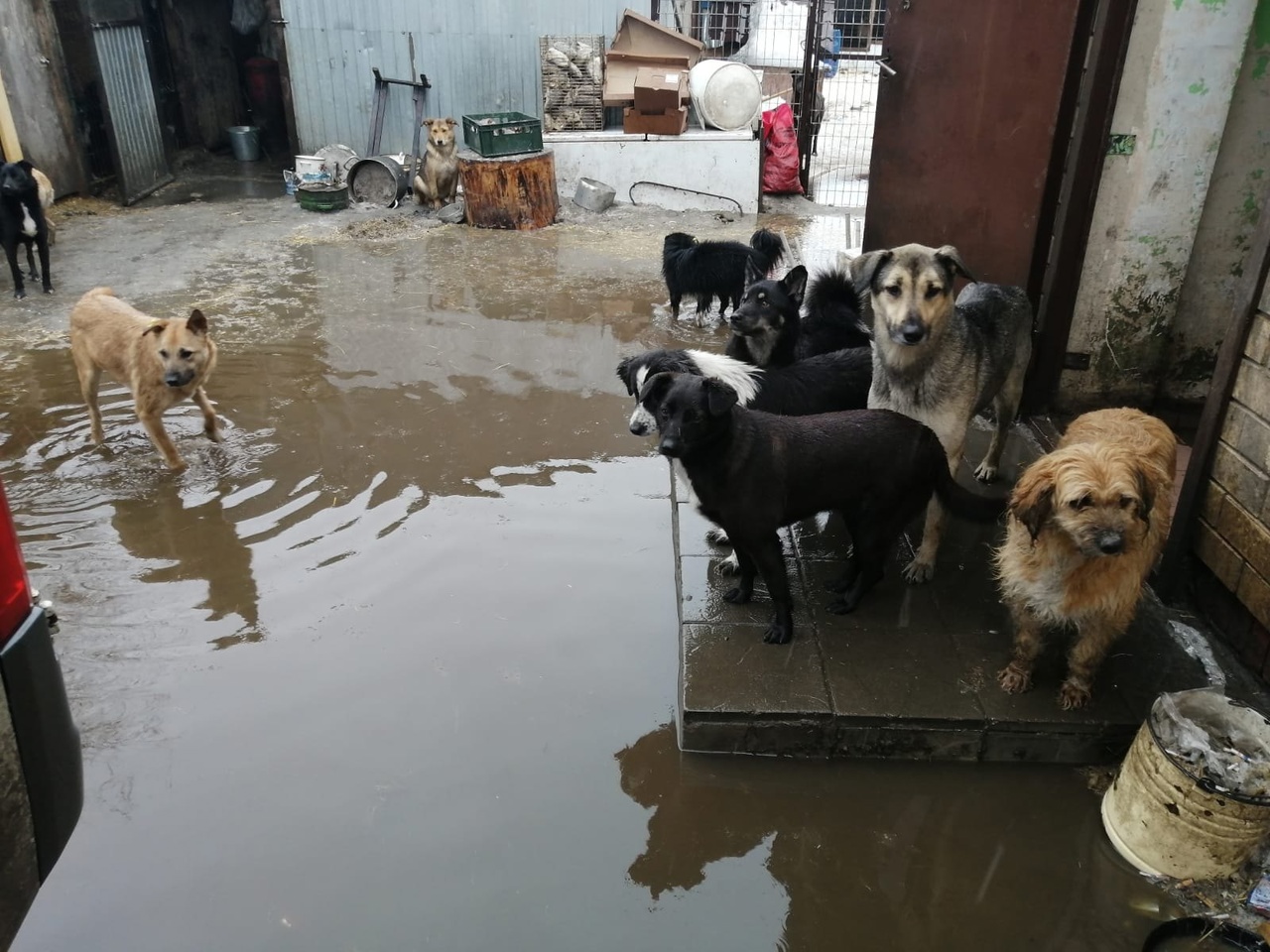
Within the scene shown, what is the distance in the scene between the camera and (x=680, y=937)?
8.46ft

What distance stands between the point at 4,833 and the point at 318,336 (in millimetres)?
5569

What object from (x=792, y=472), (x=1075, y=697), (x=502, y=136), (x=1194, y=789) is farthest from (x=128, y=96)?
(x=1194, y=789)

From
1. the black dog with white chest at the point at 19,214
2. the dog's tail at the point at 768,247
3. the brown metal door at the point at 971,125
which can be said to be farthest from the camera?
the black dog with white chest at the point at 19,214

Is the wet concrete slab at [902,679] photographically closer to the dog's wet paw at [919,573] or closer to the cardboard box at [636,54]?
the dog's wet paw at [919,573]

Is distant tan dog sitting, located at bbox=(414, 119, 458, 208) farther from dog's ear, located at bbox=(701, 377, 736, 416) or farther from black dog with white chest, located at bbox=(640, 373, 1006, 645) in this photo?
dog's ear, located at bbox=(701, 377, 736, 416)

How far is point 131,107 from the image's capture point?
36.9 ft

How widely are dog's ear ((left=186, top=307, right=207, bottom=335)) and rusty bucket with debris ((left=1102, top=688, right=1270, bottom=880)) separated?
487cm

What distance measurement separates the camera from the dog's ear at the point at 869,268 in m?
3.91

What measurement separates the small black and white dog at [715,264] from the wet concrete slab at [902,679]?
12.3 feet

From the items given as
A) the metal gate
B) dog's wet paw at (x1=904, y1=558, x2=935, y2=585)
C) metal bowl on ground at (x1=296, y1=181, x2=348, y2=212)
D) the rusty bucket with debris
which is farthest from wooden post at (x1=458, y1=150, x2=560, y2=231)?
the rusty bucket with debris

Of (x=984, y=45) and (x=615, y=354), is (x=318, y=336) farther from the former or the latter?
(x=984, y=45)

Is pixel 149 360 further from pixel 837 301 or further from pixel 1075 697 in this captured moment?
pixel 1075 697

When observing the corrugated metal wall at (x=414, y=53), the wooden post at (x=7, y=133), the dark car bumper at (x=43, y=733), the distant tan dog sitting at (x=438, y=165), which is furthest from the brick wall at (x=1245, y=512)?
the wooden post at (x=7, y=133)

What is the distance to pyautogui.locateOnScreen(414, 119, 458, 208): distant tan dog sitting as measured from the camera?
10.7m
